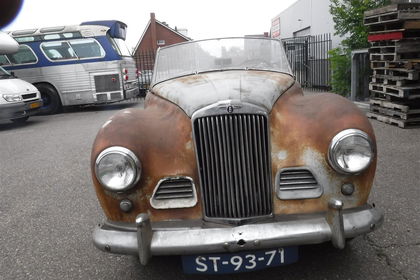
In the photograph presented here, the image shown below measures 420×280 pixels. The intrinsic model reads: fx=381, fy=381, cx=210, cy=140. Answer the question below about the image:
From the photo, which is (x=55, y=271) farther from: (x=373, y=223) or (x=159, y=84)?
(x=373, y=223)

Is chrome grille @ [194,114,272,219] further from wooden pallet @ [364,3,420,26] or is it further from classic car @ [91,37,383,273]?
wooden pallet @ [364,3,420,26]

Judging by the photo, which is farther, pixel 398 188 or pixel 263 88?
pixel 398 188

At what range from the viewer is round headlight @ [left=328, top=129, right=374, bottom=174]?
240 cm

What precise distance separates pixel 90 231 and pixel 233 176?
1.87m

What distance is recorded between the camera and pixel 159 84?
3.74 m

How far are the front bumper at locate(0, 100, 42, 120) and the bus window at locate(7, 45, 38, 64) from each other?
9.07 ft

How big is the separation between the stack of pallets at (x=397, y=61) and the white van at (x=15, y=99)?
28.8 feet

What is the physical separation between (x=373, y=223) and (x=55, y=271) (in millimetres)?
2334

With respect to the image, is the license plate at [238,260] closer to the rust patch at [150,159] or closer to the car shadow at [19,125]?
the rust patch at [150,159]

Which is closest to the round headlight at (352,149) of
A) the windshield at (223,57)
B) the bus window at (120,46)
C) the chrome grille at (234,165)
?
the chrome grille at (234,165)

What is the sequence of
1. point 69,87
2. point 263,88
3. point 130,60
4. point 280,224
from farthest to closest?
1. point 130,60
2. point 69,87
3. point 263,88
4. point 280,224

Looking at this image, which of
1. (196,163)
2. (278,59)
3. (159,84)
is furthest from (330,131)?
(159,84)

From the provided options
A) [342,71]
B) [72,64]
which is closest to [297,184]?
[342,71]

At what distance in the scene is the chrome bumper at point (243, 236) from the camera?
7.19 feet
